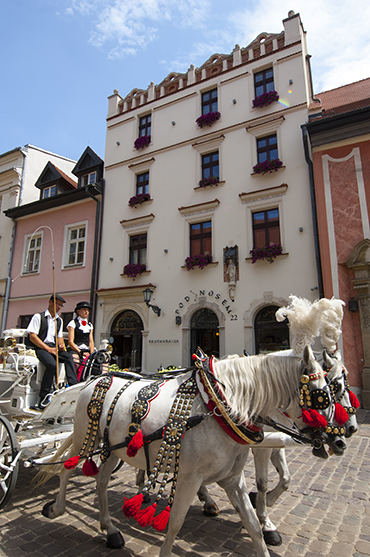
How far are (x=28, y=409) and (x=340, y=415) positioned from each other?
3.70 m

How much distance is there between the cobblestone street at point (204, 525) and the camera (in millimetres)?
2758

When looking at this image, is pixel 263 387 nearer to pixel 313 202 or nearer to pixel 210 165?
pixel 313 202

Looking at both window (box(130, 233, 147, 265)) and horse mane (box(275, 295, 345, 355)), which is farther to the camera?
window (box(130, 233, 147, 265))

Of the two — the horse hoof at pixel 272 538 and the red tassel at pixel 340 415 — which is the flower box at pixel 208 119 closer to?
the red tassel at pixel 340 415

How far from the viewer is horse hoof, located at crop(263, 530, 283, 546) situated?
112 inches

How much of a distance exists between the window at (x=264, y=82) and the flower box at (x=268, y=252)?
6.42 metres

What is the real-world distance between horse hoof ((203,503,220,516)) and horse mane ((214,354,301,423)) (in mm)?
1586

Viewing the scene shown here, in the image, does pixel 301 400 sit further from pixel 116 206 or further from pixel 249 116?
pixel 116 206

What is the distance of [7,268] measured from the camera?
16.6 meters

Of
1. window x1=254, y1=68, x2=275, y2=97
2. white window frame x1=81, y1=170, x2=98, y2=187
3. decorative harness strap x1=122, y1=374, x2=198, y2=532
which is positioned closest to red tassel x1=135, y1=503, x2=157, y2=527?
decorative harness strap x1=122, y1=374, x2=198, y2=532

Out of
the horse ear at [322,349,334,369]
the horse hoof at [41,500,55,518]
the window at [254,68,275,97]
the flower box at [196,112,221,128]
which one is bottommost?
the horse hoof at [41,500,55,518]

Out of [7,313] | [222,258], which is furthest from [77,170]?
[222,258]

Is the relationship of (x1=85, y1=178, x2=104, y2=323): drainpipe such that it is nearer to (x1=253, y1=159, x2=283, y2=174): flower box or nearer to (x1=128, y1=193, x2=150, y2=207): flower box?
(x1=128, y1=193, x2=150, y2=207): flower box


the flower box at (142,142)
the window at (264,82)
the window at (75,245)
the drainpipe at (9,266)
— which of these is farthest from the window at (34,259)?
the window at (264,82)
